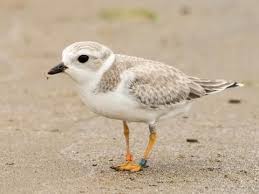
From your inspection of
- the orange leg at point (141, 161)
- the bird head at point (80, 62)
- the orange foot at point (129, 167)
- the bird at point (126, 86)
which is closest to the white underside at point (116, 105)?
the bird at point (126, 86)

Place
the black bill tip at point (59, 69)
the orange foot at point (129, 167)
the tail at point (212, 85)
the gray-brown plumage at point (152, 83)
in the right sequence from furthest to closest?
1. the tail at point (212, 85)
2. the orange foot at point (129, 167)
3. the gray-brown plumage at point (152, 83)
4. the black bill tip at point (59, 69)

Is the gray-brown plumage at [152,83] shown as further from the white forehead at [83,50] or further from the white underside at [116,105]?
the white forehead at [83,50]

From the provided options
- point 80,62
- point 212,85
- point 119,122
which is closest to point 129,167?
point 80,62

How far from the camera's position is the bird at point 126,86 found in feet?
25.6

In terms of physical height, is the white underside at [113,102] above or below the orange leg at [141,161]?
above

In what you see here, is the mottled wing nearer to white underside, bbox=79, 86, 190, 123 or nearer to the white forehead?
white underside, bbox=79, 86, 190, 123

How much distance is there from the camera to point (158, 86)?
27.2ft

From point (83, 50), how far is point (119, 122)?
2.73 m

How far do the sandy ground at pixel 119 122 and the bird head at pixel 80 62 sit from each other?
1121 millimetres

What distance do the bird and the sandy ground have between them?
645mm

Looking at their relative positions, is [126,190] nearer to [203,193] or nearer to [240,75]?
[203,193]

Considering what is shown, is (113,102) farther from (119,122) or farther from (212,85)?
(119,122)

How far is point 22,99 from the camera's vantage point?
1113cm

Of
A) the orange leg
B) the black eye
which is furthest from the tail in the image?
the black eye
